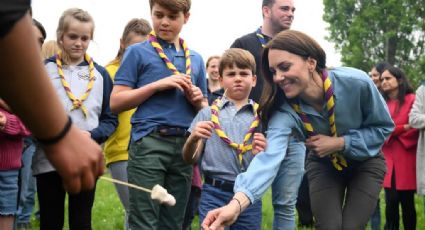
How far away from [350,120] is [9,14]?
321cm

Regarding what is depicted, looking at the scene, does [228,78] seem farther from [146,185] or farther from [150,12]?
[146,185]

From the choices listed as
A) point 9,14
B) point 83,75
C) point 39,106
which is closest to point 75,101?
point 83,75

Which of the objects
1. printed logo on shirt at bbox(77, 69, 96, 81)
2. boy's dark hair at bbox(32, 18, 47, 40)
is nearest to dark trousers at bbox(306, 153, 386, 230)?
printed logo on shirt at bbox(77, 69, 96, 81)

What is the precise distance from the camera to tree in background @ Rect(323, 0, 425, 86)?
42.8 meters

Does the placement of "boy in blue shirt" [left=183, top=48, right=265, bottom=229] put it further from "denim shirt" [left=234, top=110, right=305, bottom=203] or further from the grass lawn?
the grass lawn

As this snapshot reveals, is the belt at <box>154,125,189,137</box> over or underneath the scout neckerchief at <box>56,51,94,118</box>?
underneath

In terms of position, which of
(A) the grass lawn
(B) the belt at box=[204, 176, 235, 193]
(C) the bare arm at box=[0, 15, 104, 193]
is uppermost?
(C) the bare arm at box=[0, 15, 104, 193]

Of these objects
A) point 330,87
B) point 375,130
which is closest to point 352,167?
point 375,130

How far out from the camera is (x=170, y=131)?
4516 mm

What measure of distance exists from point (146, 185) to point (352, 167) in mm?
1441

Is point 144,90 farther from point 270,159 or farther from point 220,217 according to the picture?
point 220,217

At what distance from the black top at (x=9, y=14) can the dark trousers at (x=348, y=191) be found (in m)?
3.12

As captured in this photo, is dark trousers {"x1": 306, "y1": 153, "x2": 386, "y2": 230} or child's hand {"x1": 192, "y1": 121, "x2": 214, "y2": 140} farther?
dark trousers {"x1": 306, "y1": 153, "x2": 386, "y2": 230}

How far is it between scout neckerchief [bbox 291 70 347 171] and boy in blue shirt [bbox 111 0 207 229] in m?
0.70
